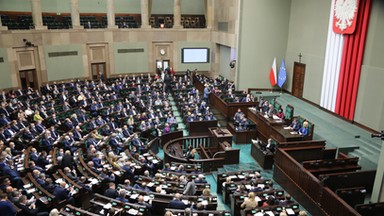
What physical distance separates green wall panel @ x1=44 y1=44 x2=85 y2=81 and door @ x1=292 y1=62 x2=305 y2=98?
14.7m

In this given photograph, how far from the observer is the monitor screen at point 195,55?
25570 mm

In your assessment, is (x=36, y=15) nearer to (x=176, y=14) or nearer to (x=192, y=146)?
(x=176, y=14)

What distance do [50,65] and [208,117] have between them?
1248 cm

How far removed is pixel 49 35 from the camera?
20906 mm

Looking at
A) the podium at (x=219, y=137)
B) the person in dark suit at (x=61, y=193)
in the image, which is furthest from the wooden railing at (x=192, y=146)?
the person in dark suit at (x=61, y=193)

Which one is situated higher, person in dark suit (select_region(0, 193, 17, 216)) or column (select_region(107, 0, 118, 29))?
column (select_region(107, 0, 118, 29))

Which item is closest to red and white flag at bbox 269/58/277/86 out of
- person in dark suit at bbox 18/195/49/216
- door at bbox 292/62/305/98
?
door at bbox 292/62/305/98

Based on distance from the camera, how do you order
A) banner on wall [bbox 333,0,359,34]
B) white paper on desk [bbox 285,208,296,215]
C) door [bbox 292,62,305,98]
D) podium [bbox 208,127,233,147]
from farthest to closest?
1. door [bbox 292,62,305,98]
2. banner on wall [bbox 333,0,359,34]
3. podium [bbox 208,127,233,147]
4. white paper on desk [bbox 285,208,296,215]

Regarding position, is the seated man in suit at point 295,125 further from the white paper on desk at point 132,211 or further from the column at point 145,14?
the column at point 145,14

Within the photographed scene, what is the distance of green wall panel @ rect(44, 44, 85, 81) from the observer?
21.2 m

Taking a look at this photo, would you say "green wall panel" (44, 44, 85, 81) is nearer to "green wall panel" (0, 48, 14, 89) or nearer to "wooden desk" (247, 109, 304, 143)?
"green wall panel" (0, 48, 14, 89)

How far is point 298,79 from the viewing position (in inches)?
711

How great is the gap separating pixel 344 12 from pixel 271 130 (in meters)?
6.20

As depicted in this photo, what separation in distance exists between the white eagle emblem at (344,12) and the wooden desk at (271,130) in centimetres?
521
